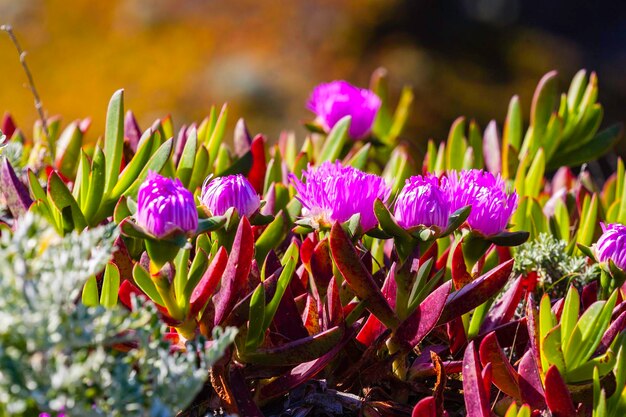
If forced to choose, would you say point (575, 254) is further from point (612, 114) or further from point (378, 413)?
point (612, 114)

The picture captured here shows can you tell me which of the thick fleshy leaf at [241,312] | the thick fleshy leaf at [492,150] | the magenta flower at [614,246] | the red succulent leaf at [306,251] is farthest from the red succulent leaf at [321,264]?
the thick fleshy leaf at [492,150]

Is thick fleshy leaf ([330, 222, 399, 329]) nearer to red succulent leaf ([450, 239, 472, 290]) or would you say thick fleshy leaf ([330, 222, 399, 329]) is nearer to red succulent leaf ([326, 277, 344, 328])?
red succulent leaf ([326, 277, 344, 328])

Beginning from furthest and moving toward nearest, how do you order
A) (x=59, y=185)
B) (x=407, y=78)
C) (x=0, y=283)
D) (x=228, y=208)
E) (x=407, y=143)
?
(x=407, y=78) < (x=407, y=143) < (x=59, y=185) < (x=228, y=208) < (x=0, y=283)

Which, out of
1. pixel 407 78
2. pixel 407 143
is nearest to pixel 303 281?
pixel 407 143

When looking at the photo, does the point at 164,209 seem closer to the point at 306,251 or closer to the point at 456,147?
the point at 306,251

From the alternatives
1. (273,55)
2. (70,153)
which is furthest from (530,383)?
(273,55)

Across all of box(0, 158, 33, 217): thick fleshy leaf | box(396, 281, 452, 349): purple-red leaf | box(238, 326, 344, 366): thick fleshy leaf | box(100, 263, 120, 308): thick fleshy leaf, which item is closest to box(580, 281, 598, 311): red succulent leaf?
box(396, 281, 452, 349): purple-red leaf
